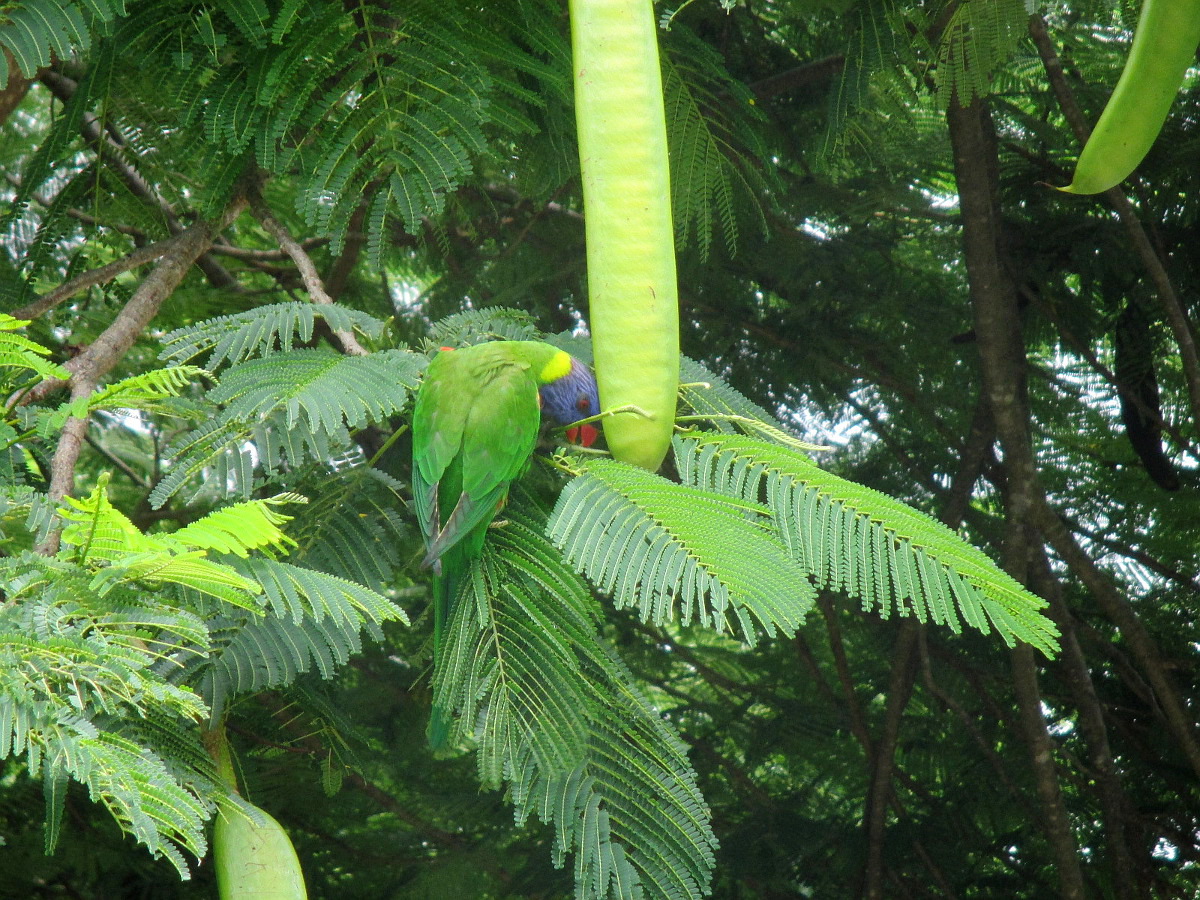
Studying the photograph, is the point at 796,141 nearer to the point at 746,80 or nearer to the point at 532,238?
the point at 746,80

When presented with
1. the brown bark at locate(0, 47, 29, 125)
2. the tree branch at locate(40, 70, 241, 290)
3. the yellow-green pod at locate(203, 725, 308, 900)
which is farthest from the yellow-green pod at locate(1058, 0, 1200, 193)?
the brown bark at locate(0, 47, 29, 125)

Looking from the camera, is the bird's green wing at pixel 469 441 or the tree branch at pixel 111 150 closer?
the bird's green wing at pixel 469 441

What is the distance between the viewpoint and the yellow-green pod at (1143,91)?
157 centimetres

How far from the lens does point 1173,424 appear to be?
147 inches

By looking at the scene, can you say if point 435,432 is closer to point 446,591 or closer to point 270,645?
point 446,591

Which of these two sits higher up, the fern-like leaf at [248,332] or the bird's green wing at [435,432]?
the fern-like leaf at [248,332]

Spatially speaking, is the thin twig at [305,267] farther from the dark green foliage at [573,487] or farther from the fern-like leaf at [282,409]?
the fern-like leaf at [282,409]

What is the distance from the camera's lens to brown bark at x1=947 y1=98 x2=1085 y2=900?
3053 mm

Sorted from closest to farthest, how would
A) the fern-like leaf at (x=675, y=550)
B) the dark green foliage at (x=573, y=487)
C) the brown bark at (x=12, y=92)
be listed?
the fern-like leaf at (x=675, y=550) < the dark green foliage at (x=573, y=487) < the brown bark at (x=12, y=92)

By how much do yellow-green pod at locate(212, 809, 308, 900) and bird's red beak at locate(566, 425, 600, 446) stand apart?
885 millimetres

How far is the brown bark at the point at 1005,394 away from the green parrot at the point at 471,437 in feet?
5.48

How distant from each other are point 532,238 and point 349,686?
74.5 inches

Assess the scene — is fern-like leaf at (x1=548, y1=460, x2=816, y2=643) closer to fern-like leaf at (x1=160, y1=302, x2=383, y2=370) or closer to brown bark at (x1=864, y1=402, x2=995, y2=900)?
fern-like leaf at (x1=160, y1=302, x2=383, y2=370)

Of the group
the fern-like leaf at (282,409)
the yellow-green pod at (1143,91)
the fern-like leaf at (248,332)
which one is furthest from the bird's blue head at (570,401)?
the yellow-green pod at (1143,91)
